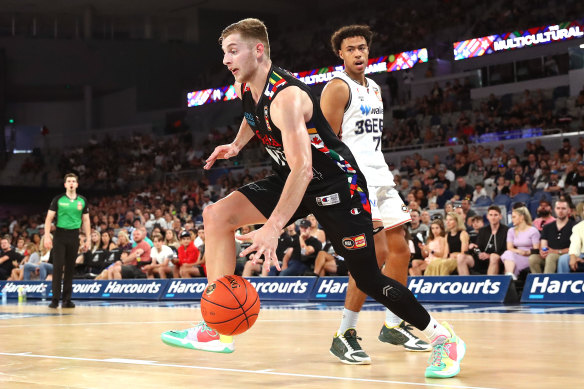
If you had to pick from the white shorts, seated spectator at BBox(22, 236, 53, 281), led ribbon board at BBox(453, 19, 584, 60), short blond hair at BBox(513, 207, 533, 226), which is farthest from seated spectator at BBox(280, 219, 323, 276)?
led ribbon board at BBox(453, 19, 584, 60)

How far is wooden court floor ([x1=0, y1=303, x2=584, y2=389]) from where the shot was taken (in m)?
4.22

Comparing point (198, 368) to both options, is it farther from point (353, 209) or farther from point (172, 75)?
point (172, 75)

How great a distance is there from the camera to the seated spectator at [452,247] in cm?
1230

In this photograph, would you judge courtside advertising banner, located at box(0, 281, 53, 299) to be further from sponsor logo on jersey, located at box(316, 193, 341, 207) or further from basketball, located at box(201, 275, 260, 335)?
sponsor logo on jersey, located at box(316, 193, 341, 207)

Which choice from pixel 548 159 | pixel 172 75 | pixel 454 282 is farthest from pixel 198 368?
pixel 172 75

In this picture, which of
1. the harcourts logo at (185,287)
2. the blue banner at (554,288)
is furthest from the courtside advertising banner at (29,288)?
the blue banner at (554,288)

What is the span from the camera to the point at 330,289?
1300 cm

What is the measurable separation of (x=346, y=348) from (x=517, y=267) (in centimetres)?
742

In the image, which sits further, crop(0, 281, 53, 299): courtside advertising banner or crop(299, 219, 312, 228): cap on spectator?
crop(0, 281, 53, 299): courtside advertising banner

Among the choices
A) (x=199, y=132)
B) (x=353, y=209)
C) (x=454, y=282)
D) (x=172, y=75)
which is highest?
(x=172, y=75)

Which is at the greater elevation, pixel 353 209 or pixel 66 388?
pixel 353 209

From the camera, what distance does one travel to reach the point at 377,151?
5.91m

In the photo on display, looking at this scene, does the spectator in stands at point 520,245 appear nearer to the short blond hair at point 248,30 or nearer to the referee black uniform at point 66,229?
the referee black uniform at point 66,229

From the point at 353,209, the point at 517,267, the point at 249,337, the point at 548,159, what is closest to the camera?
the point at 353,209
